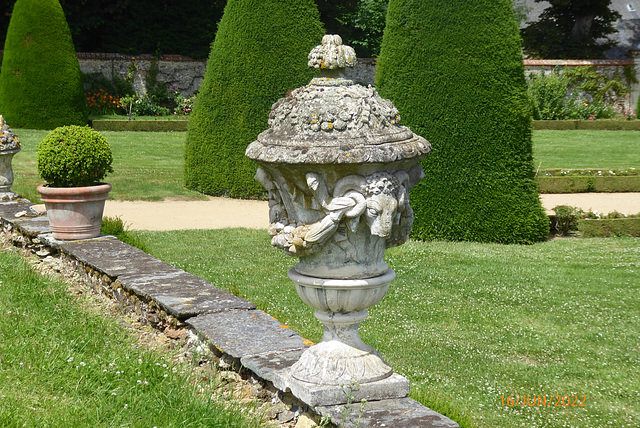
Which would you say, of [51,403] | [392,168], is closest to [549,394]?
[392,168]

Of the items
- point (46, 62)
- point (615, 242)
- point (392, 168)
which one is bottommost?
point (615, 242)

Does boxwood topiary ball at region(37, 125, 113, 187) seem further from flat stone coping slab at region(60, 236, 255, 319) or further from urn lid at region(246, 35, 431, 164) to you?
urn lid at region(246, 35, 431, 164)

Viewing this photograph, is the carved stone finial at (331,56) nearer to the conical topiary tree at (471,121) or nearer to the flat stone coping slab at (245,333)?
the flat stone coping slab at (245,333)

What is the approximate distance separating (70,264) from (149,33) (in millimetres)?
20904

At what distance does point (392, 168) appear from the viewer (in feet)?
9.91

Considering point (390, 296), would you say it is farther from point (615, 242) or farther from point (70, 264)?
point (615, 242)

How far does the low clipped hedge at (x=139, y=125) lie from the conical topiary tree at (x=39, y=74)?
136cm

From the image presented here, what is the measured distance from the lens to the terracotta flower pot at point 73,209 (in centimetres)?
651

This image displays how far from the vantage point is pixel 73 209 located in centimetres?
652

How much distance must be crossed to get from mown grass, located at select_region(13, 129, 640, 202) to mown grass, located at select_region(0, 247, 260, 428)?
6215mm

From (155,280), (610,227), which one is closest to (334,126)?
(155,280)

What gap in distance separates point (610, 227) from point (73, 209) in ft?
22.8

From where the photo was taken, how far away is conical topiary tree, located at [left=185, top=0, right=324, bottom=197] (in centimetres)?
1127

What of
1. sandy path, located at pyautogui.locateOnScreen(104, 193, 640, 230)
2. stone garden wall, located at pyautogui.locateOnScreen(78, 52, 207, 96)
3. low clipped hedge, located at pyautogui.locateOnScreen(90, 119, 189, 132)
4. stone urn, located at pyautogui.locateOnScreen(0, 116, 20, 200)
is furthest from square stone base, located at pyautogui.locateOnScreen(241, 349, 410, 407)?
stone garden wall, located at pyautogui.locateOnScreen(78, 52, 207, 96)
